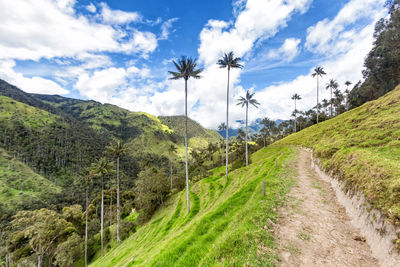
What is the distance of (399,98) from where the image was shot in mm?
21406

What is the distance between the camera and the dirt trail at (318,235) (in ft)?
21.3

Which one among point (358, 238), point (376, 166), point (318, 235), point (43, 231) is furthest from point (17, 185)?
point (376, 166)

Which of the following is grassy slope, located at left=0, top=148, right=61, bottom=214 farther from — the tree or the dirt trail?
the dirt trail

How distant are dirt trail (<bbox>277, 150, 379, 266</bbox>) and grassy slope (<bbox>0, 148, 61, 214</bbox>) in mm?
129233

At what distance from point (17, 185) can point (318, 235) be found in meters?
157

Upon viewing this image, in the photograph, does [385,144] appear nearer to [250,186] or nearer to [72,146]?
[250,186]

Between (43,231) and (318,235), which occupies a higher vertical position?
(318,235)

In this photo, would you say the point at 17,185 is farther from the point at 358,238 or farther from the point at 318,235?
the point at 358,238

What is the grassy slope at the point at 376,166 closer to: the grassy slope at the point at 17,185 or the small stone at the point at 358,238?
the small stone at the point at 358,238

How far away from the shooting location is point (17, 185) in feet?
332

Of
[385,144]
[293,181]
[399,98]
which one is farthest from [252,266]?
[399,98]

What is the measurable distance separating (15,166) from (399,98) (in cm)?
19425

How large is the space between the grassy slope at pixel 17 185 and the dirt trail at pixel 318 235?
12923 cm

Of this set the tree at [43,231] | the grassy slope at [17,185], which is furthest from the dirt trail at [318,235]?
the grassy slope at [17,185]
